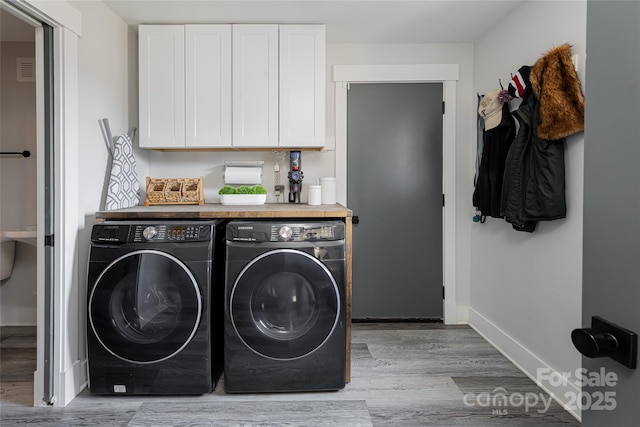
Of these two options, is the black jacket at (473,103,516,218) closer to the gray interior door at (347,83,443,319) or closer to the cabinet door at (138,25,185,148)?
the gray interior door at (347,83,443,319)

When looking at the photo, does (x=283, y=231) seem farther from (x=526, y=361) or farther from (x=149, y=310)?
(x=526, y=361)

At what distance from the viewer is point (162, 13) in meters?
2.47

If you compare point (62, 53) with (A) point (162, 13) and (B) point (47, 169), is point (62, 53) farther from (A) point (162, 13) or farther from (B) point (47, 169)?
(A) point (162, 13)

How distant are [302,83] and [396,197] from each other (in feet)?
3.91

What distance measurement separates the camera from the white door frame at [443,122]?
3.05 metres

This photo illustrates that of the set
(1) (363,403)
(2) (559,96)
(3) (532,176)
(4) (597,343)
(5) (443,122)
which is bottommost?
(1) (363,403)

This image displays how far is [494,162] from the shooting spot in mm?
2455

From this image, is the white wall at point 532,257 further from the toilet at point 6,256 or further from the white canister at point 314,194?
the toilet at point 6,256

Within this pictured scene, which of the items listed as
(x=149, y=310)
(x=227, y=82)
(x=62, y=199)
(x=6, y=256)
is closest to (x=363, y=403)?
(x=149, y=310)

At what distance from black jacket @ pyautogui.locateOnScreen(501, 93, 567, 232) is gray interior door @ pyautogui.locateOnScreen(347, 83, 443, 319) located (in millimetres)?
925

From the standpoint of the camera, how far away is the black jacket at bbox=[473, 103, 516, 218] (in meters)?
2.35

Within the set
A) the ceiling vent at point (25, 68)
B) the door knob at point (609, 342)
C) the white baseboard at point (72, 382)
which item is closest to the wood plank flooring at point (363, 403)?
the white baseboard at point (72, 382)

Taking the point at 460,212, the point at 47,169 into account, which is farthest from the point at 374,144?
the point at 47,169

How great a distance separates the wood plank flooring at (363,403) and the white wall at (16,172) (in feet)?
2.41
